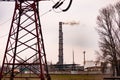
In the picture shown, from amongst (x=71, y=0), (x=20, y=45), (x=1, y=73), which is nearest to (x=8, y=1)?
(x=20, y=45)

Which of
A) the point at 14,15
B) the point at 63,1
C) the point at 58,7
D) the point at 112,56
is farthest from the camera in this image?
the point at 112,56

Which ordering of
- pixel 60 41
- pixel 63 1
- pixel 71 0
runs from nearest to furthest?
pixel 71 0, pixel 63 1, pixel 60 41

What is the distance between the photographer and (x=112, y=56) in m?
42.7

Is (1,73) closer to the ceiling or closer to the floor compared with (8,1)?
closer to the floor

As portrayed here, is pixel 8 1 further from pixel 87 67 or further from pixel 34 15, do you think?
pixel 87 67

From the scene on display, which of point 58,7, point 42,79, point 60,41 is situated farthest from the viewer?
point 60,41

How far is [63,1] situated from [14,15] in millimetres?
6108

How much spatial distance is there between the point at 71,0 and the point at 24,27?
7.14 meters

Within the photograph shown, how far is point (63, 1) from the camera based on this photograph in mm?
17500

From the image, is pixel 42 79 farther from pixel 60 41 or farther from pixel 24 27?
pixel 60 41

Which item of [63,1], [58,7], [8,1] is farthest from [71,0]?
[8,1]

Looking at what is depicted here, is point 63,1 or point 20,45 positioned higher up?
point 63,1

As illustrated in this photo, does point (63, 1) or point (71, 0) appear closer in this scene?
point (71, 0)

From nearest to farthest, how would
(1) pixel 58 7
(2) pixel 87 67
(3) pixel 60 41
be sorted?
(1) pixel 58 7 < (3) pixel 60 41 < (2) pixel 87 67
